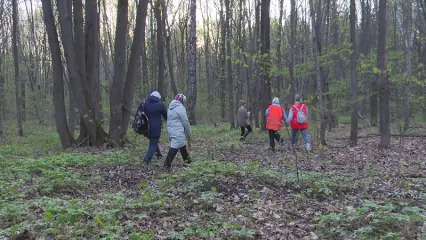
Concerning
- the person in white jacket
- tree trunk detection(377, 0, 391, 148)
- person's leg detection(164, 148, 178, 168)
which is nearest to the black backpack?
the person in white jacket

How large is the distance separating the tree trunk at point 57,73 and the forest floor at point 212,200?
333 centimetres

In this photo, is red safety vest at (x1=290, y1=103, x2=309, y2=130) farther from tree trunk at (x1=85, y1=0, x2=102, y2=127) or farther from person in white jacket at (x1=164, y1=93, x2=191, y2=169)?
tree trunk at (x1=85, y1=0, x2=102, y2=127)

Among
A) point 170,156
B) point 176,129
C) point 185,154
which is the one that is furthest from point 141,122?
point 185,154

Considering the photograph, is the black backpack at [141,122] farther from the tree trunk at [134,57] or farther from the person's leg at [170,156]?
the tree trunk at [134,57]

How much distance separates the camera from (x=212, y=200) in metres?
5.68

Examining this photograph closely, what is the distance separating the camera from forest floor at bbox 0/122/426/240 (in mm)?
4391

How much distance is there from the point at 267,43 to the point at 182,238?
15016 mm

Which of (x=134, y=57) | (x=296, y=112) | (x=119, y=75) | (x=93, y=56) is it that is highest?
(x=93, y=56)

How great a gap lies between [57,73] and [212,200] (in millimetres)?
9973

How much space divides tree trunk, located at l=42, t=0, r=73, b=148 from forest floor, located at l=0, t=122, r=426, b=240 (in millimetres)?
3334

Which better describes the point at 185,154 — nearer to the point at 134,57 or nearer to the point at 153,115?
the point at 153,115

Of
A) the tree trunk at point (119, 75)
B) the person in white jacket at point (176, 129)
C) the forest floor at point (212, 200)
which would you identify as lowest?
the forest floor at point (212, 200)

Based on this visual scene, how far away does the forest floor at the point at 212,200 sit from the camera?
4391mm

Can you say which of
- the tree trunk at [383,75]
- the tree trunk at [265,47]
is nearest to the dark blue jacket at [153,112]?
the tree trunk at [383,75]
